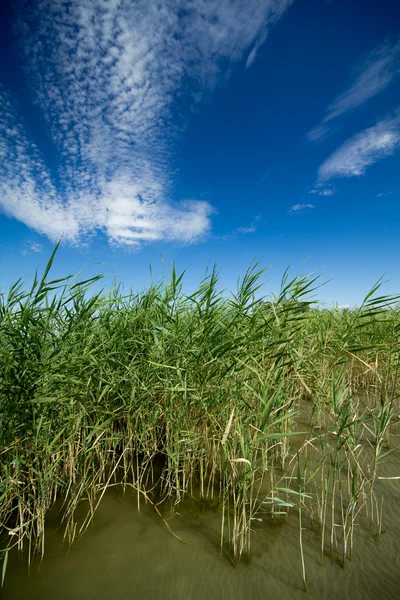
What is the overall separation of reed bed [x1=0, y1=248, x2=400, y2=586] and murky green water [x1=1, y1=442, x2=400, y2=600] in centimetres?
10

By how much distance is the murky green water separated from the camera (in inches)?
88.0

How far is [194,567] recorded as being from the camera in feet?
7.98

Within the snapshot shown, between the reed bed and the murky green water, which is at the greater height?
the reed bed

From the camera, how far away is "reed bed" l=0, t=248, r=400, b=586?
8.32 ft

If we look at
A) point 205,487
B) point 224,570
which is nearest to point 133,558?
point 224,570

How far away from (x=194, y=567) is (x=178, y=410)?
1292 mm

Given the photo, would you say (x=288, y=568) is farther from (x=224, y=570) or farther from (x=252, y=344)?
(x=252, y=344)

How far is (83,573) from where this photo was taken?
7.93ft

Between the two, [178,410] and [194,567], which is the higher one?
[178,410]

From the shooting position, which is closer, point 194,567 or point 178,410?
point 194,567

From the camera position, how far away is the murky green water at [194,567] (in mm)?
2234

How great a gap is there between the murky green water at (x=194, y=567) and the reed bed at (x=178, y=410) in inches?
3.9

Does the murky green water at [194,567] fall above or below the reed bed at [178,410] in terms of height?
below

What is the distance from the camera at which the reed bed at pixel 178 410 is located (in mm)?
2535
